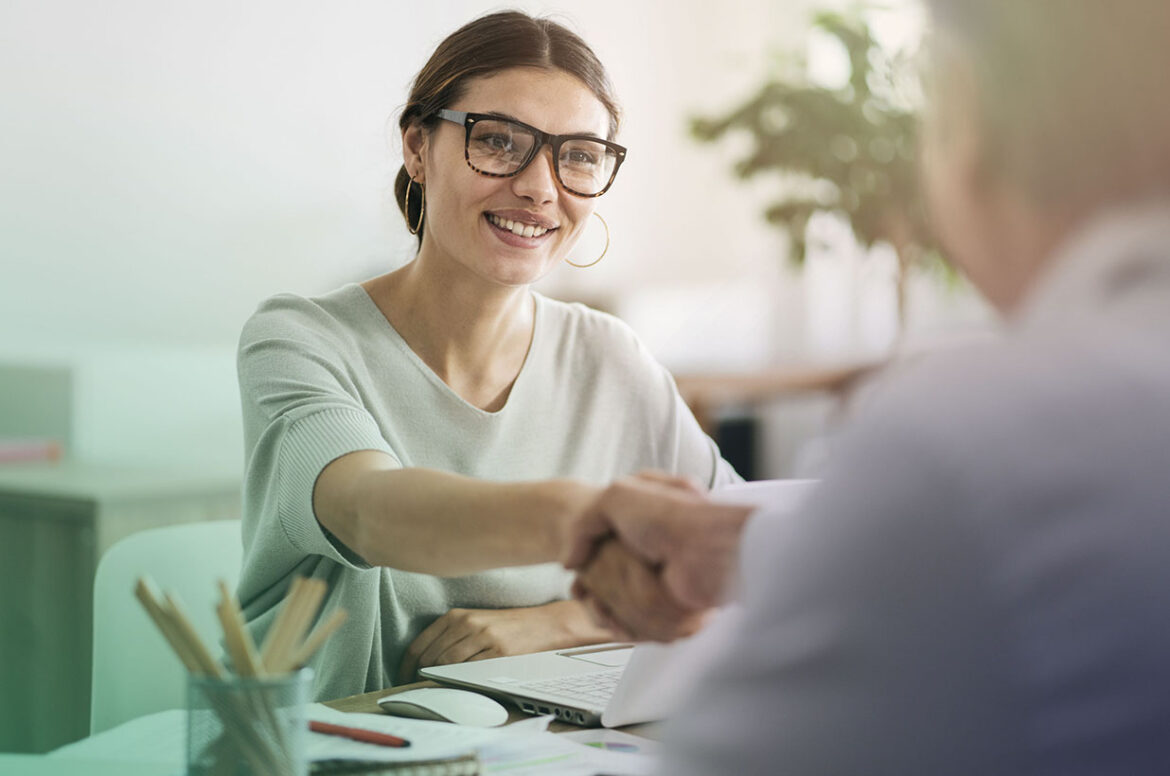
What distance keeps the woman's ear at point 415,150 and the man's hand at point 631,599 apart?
0.85 metres

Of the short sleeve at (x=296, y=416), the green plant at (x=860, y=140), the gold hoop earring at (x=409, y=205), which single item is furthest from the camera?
the green plant at (x=860, y=140)

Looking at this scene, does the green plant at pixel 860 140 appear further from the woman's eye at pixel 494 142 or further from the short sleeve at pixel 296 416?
the short sleeve at pixel 296 416

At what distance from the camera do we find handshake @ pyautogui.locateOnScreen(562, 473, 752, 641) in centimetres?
88

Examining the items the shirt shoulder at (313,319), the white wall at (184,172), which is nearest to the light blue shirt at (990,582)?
the shirt shoulder at (313,319)

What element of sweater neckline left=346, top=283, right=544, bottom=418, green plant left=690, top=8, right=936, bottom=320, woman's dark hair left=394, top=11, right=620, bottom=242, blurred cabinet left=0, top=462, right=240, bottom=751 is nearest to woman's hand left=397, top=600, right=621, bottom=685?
sweater neckline left=346, top=283, right=544, bottom=418

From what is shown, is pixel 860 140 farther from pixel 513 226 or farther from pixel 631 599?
pixel 631 599

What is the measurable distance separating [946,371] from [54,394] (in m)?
2.78

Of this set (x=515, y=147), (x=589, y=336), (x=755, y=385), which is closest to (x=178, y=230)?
(x=589, y=336)

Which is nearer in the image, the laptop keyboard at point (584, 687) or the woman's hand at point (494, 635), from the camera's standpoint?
the laptop keyboard at point (584, 687)

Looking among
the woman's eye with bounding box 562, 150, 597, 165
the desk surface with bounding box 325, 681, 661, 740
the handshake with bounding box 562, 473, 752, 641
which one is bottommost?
Answer: the desk surface with bounding box 325, 681, 661, 740

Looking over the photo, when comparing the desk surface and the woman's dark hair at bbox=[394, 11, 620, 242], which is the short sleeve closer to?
the desk surface

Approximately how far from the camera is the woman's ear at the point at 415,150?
164cm

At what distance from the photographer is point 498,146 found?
1.56 meters

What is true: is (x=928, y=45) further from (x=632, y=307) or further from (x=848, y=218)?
(x=632, y=307)
